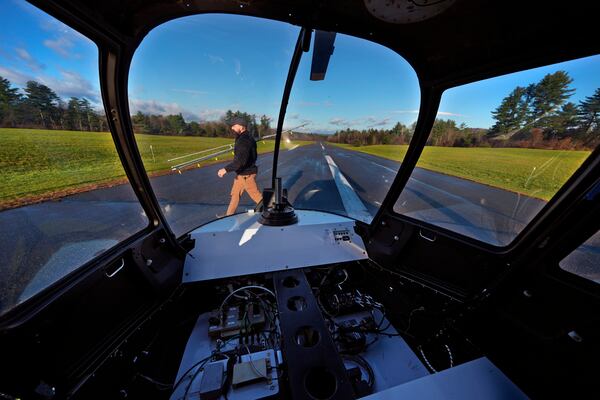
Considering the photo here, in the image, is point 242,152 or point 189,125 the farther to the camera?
point 242,152

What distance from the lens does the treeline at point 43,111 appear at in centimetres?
88

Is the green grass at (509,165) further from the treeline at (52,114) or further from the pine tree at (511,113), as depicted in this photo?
the treeline at (52,114)

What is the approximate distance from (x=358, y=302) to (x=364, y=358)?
1.40 feet

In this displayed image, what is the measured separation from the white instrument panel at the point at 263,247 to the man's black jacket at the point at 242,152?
3.34 ft

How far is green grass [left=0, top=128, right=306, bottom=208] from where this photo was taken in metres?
0.93

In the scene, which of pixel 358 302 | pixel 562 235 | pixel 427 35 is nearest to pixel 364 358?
pixel 358 302

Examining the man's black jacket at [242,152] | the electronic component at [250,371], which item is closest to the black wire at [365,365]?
the electronic component at [250,371]

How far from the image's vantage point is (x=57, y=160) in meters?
1.15

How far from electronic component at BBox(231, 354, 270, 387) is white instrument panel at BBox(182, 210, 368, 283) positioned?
2.07ft

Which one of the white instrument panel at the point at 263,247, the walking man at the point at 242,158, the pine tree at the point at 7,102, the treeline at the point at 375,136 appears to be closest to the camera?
the pine tree at the point at 7,102

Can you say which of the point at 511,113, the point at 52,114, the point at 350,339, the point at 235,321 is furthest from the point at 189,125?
the point at 511,113

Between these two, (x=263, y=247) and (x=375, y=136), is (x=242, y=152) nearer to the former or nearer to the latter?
(x=263, y=247)

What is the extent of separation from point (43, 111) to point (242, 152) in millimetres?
1933

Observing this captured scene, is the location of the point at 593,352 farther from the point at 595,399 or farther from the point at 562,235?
the point at 562,235
